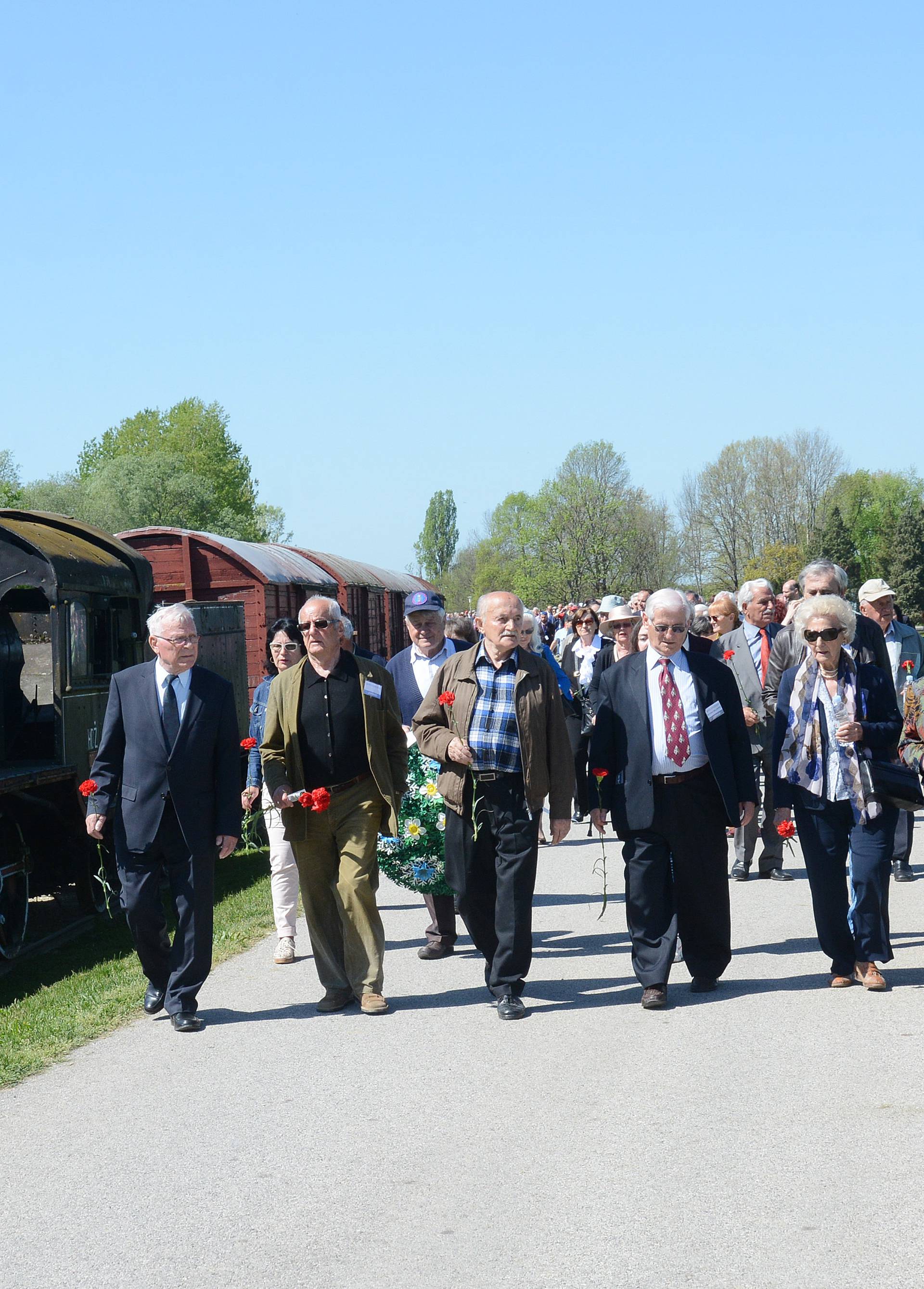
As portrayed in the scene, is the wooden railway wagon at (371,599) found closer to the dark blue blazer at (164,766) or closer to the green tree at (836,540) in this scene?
the dark blue blazer at (164,766)

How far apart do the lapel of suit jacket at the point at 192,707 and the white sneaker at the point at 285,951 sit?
77.5 inches

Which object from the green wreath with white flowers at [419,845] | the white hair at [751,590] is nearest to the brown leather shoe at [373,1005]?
the green wreath with white flowers at [419,845]

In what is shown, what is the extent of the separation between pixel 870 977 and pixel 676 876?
109cm

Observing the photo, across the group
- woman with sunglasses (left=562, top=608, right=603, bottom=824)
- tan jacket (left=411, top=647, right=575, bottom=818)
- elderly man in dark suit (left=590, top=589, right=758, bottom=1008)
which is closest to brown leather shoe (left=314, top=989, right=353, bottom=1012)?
tan jacket (left=411, top=647, right=575, bottom=818)

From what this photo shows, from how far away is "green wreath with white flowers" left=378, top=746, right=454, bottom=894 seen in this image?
784cm

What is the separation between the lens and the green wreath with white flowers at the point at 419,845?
784 cm

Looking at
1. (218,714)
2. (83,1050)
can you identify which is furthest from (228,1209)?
(218,714)

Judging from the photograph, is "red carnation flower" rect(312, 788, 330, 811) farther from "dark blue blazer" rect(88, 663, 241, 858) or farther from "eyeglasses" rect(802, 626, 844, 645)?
"eyeglasses" rect(802, 626, 844, 645)

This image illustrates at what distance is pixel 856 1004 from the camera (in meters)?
6.71

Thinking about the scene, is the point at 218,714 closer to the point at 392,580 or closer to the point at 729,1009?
the point at 729,1009

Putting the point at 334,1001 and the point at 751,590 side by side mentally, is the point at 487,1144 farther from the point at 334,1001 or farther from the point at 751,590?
the point at 751,590

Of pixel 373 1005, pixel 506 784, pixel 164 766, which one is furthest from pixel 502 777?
pixel 164 766

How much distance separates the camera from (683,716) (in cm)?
693

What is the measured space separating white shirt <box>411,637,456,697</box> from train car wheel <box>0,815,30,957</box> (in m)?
2.96
